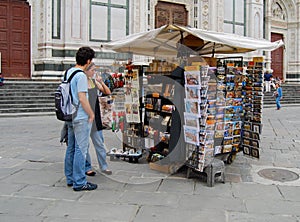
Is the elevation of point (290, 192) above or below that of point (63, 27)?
below

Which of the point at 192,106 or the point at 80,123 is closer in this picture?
the point at 80,123

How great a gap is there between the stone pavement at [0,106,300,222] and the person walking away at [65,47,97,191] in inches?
7.4

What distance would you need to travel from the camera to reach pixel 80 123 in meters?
4.54

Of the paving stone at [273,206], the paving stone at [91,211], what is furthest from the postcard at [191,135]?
the paving stone at [91,211]

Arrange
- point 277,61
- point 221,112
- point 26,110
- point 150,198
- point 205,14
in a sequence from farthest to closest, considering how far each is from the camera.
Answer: point 277,61, point 205,14, point 26,110, point 221,112, point 150,198

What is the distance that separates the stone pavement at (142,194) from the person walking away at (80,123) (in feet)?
0.61

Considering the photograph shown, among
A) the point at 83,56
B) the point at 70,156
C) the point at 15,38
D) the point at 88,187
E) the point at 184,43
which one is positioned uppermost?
the point at 15,38

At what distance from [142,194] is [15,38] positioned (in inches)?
524

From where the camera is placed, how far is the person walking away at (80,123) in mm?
4457

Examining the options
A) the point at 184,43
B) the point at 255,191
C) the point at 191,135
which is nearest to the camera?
the point at 255,191

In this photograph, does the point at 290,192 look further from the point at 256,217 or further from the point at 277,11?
the point at 277,11

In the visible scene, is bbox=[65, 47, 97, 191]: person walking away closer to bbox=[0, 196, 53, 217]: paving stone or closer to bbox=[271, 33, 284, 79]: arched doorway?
bbox=[0, 196, 53, 217]: paving stone

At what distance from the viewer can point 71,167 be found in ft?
15.8

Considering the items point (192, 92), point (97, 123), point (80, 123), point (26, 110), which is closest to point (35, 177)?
point (97, 123)
